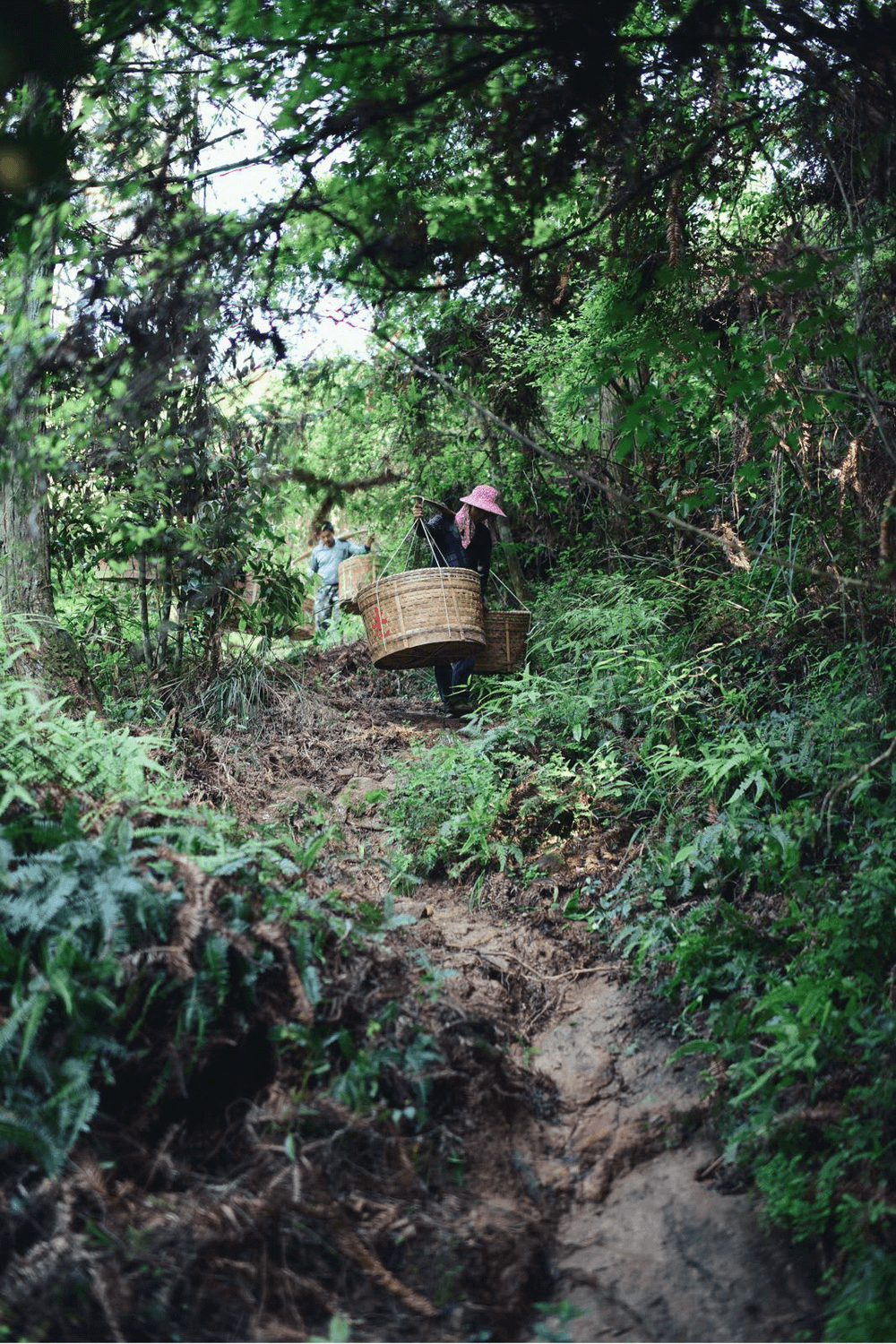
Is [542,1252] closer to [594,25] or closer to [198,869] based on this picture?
[198,869]

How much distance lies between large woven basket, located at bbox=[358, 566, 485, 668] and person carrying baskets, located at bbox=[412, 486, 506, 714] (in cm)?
87

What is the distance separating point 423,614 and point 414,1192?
466 centimetres

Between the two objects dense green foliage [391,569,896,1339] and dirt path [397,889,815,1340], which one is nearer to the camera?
dirt path [397,889,815,1340]

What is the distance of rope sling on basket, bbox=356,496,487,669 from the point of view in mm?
6883

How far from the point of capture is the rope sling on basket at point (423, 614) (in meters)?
6.88

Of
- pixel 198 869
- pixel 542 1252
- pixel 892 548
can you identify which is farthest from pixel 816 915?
pixel 198 869

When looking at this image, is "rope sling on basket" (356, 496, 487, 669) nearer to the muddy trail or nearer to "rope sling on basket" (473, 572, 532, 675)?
"rope sling on basket" (473, 572, 532, 675)

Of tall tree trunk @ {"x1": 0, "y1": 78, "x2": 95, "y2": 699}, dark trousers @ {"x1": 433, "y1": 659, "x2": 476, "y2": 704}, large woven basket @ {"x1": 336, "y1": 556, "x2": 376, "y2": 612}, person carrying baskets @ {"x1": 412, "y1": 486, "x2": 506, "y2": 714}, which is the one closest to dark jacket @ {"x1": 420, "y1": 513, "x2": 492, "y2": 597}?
person carrying baskets @ {"x1": 412, "y1": 486, "x2": 506, "y2": 714}

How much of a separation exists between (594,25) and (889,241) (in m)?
2.00

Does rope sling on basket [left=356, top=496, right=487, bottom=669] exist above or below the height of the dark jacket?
below

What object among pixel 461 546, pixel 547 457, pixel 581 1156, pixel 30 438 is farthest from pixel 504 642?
pixel 581 1156

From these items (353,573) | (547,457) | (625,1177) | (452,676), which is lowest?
(625,1177)

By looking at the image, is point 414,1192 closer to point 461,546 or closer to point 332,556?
point 461,546

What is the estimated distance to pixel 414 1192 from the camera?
2.61 m
